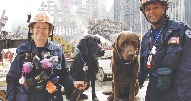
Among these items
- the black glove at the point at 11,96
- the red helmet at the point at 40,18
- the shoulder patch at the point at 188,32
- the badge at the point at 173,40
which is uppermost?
the red helmet at the point at 40,18

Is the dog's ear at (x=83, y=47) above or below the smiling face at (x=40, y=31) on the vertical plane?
below

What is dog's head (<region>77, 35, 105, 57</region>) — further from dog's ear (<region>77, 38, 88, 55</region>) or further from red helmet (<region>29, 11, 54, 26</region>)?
red helmet (<region>29, 11, 54, 26</region>)

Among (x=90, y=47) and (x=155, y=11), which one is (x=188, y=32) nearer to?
(x=155, y=11)

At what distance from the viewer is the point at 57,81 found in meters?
3.00

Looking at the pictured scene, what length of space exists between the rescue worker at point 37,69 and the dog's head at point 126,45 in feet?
3.87

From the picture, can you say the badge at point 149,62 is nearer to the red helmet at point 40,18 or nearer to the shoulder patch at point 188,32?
the shoulder patch at point 188,32

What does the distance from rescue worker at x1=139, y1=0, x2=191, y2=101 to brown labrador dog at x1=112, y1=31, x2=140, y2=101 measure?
0.83m

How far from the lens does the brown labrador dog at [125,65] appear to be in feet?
13.1

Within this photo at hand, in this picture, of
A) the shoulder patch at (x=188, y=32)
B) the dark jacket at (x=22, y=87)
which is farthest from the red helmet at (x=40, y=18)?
the shoulder patch at (x=188, y=32)

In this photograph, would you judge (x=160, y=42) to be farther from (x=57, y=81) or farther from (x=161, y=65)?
(x=57, y=81)

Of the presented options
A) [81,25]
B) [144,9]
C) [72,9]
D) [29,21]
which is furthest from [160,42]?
[72,9]

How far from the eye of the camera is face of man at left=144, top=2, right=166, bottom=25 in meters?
2.93

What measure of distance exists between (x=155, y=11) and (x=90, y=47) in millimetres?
2459

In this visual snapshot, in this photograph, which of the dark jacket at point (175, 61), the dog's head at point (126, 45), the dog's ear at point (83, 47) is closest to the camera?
the dark jacket at point (175, 61)
